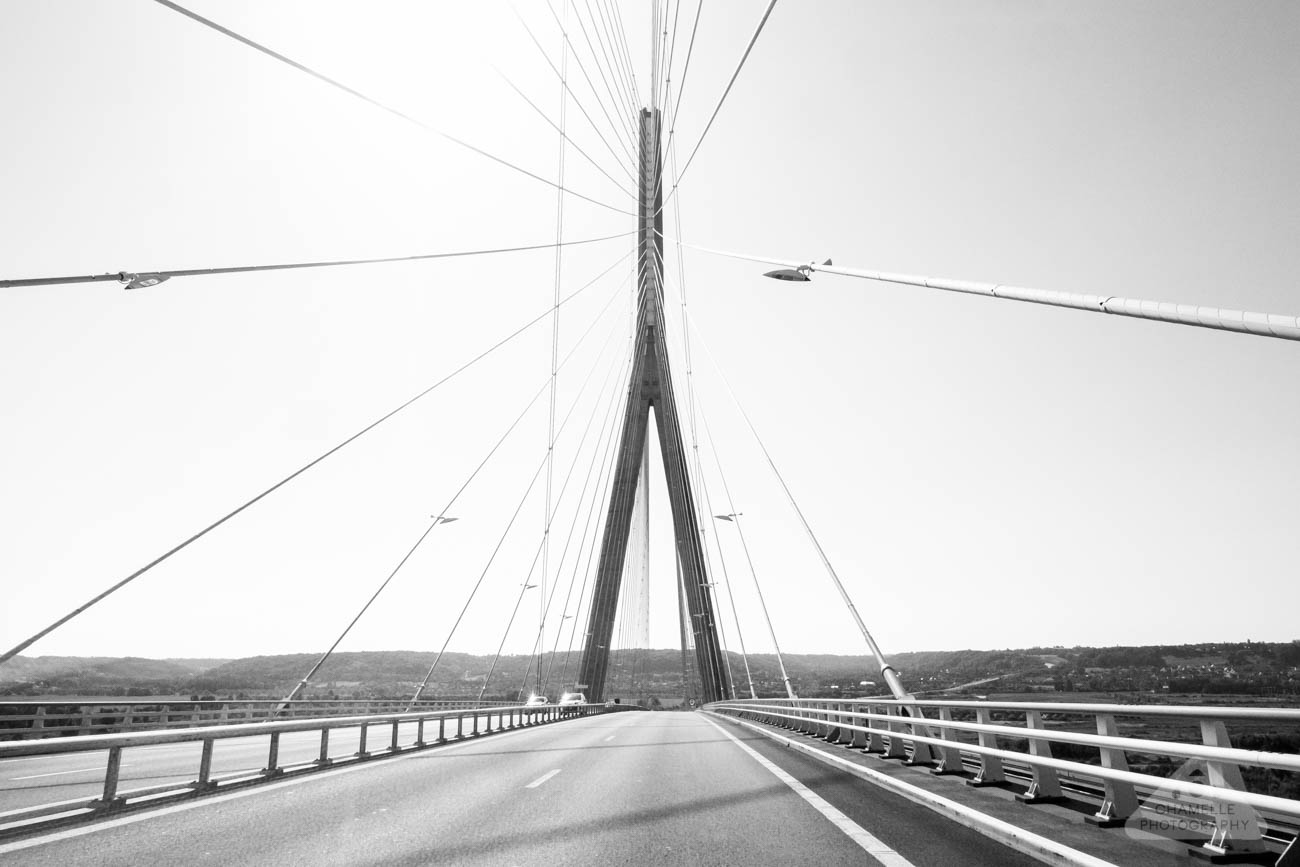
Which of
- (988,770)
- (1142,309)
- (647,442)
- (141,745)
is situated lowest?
(988,770)

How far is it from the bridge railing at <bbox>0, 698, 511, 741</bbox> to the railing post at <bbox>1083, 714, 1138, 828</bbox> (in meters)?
20.5

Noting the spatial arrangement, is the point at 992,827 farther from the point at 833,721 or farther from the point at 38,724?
the point at 38,724

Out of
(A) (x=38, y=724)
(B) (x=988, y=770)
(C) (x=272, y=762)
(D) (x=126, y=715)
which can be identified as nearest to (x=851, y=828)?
(B) (x=988, y=770)

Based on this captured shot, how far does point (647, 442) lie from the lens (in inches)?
1833

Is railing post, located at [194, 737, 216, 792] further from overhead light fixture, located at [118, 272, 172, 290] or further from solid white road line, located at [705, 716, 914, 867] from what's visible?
solid white road line, located at [705, 716, 914, 867]

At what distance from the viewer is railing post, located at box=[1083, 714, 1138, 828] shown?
5488 mm

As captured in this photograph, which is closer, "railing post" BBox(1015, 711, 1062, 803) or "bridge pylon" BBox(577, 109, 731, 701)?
"railing post" BBox(1015, 711, 1062, 803)

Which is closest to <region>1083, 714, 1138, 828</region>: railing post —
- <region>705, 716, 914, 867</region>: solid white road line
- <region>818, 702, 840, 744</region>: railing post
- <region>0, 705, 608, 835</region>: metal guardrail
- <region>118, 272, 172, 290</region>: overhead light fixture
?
<region>705, 716, 914, 867</region>: solid white road line

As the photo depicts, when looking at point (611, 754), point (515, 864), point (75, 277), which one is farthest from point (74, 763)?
point (515, 864)

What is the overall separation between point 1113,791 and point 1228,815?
3.99 feet

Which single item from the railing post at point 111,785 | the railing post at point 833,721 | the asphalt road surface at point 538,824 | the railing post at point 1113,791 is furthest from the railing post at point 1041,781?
the railing post at point 111,785

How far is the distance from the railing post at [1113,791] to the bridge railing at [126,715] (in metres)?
20.5

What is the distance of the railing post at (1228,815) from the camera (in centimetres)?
432

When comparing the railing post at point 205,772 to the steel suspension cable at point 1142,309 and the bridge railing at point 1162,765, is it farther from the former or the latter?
the steel suspension cable at point 1142,309
